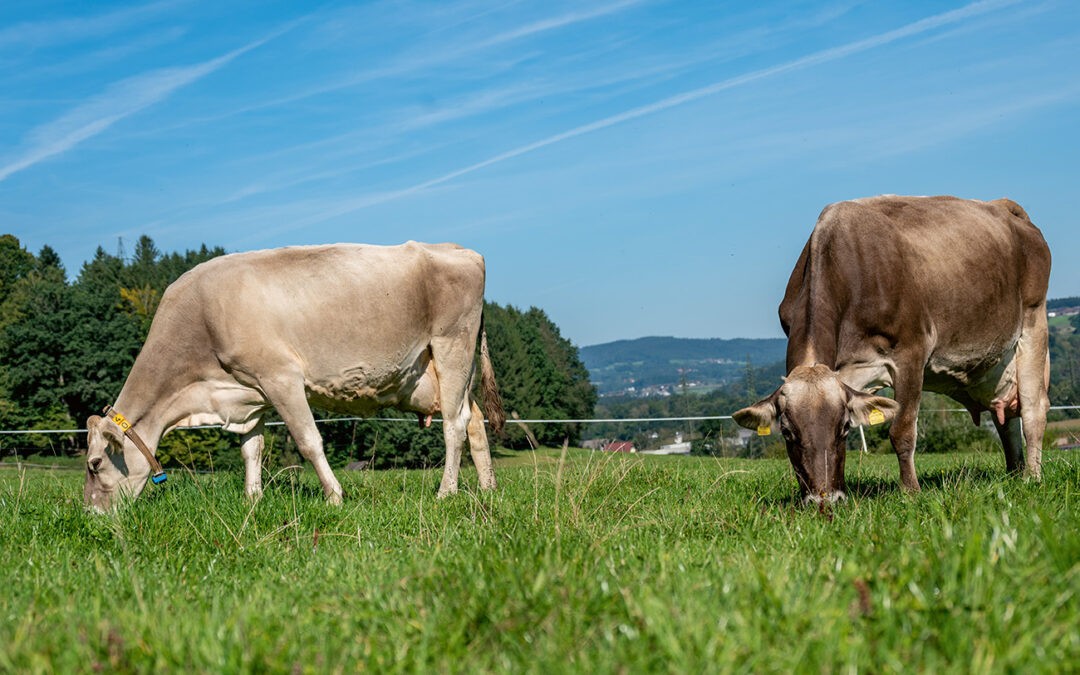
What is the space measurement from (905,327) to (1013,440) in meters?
2.74

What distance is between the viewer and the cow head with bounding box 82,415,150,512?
8992 mm

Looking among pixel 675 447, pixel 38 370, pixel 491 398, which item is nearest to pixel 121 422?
pixel 491 398

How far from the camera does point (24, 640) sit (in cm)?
307

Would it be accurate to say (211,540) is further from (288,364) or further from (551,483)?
(288,364)

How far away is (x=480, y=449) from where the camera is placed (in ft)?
33.8

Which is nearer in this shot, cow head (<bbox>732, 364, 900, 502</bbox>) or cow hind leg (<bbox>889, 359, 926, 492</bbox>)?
cow head (<bbox>732, 364, 900, 502</bbox>)

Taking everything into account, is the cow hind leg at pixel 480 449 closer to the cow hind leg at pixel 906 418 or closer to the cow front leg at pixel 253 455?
the cow front leg at pixel 253 455

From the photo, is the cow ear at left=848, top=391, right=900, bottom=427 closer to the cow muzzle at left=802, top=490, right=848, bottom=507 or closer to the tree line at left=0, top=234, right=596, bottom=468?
the cow muzzle at left=802, top=490, right=848, bottom=507

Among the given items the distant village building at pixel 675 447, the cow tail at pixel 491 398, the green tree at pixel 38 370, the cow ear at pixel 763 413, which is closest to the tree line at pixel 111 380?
the green tree at pixel 38 370

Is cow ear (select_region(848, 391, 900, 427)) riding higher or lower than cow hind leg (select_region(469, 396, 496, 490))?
higher

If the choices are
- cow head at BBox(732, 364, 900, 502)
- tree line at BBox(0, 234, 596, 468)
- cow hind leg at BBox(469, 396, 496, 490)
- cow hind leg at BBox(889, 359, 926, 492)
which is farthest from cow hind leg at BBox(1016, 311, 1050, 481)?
tree line at BBox(0, 234, 596, 468)

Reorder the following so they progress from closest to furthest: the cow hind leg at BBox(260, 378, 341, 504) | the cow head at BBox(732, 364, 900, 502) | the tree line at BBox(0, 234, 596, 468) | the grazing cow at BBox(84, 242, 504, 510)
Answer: the cow head at BBox(732, 364, 900, 502) < the cow hind leg at BBox(260, 378, 341, 504) < the grazing cow at BBox(84, 242, 504, 510) < the tree line at BBox(0, 234, 596, 468)

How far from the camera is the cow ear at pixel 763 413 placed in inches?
266

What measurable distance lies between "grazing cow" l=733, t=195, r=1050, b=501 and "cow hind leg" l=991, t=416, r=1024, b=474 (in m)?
0.01
